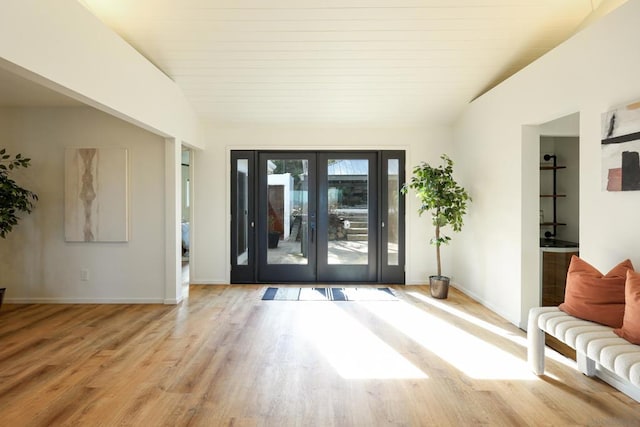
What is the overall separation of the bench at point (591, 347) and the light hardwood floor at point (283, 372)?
85 mm

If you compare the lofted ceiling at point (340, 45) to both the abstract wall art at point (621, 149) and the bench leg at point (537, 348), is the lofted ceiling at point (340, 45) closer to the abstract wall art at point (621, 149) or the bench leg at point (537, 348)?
the abstract wall art at point (621, 149)

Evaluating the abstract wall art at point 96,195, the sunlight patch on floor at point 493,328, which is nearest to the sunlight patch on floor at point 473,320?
the sunlight patch on floor at point 493,328

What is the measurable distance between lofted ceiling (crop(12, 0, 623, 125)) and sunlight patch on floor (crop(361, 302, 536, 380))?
272 cm

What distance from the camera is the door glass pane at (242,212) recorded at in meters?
5.60

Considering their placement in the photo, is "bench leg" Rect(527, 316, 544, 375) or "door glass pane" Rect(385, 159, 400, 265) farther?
"door glass pane" Rect(385, 159, 400, 265)

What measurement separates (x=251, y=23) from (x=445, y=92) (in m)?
2.53

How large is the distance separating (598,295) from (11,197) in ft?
18.5

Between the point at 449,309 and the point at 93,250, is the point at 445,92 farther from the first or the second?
the point at 93,250

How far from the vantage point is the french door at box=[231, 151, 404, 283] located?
5.60 m

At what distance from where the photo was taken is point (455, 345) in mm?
3254

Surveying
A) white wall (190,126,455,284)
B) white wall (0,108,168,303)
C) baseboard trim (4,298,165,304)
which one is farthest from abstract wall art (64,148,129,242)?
white wall (190,126,455,284)

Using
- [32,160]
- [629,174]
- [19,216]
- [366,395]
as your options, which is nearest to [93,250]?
[19,216]

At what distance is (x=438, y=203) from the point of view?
4.69 m

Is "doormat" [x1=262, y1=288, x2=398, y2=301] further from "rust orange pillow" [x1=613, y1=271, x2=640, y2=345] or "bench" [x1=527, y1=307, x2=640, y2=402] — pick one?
"rust orange pillow" [x1=613, y1=271, x2=640, y2=345]
